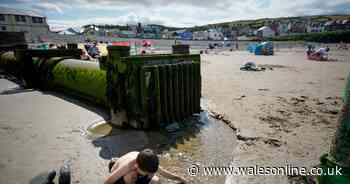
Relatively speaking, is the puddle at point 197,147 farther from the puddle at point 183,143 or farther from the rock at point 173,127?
the rock at point 173,127

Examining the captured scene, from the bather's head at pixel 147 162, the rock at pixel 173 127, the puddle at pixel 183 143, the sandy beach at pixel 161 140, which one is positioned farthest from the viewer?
the rock at pixel 173 127

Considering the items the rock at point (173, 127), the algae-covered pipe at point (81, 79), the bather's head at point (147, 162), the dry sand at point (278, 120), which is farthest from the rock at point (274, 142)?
the algae-covered pipe at point (81, 79)

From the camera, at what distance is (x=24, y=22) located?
63.8 meters

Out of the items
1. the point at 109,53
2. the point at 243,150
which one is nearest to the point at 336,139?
the point at 243,150

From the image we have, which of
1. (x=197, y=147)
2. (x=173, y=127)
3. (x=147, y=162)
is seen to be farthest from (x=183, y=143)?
(x=147, y=162)

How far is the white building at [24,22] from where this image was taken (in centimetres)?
5894

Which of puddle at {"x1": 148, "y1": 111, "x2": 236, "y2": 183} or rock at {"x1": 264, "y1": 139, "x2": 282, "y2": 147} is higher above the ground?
rock at {"x1": 264, "y1": 139, "x2": 282, "y2": 147}

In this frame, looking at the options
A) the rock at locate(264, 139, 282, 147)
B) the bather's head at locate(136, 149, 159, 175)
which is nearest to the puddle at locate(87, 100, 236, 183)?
the rock at locate(264, 139, 282, 147)

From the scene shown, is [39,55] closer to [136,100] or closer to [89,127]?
[89,127]

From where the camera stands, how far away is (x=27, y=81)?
1115cm

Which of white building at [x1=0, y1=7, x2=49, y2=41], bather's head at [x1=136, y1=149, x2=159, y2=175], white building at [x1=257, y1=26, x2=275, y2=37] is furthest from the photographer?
white building at [x1=257, y1=26, x2=275, y2=37]

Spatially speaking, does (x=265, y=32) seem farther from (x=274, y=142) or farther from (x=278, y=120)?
(x=274, y=142)

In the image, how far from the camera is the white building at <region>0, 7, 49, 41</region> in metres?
58.9

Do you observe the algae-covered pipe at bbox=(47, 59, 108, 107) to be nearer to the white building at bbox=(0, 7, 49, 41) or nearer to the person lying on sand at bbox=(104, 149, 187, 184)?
the person lying on sand at bbox=(104, 149, 187, 184)
